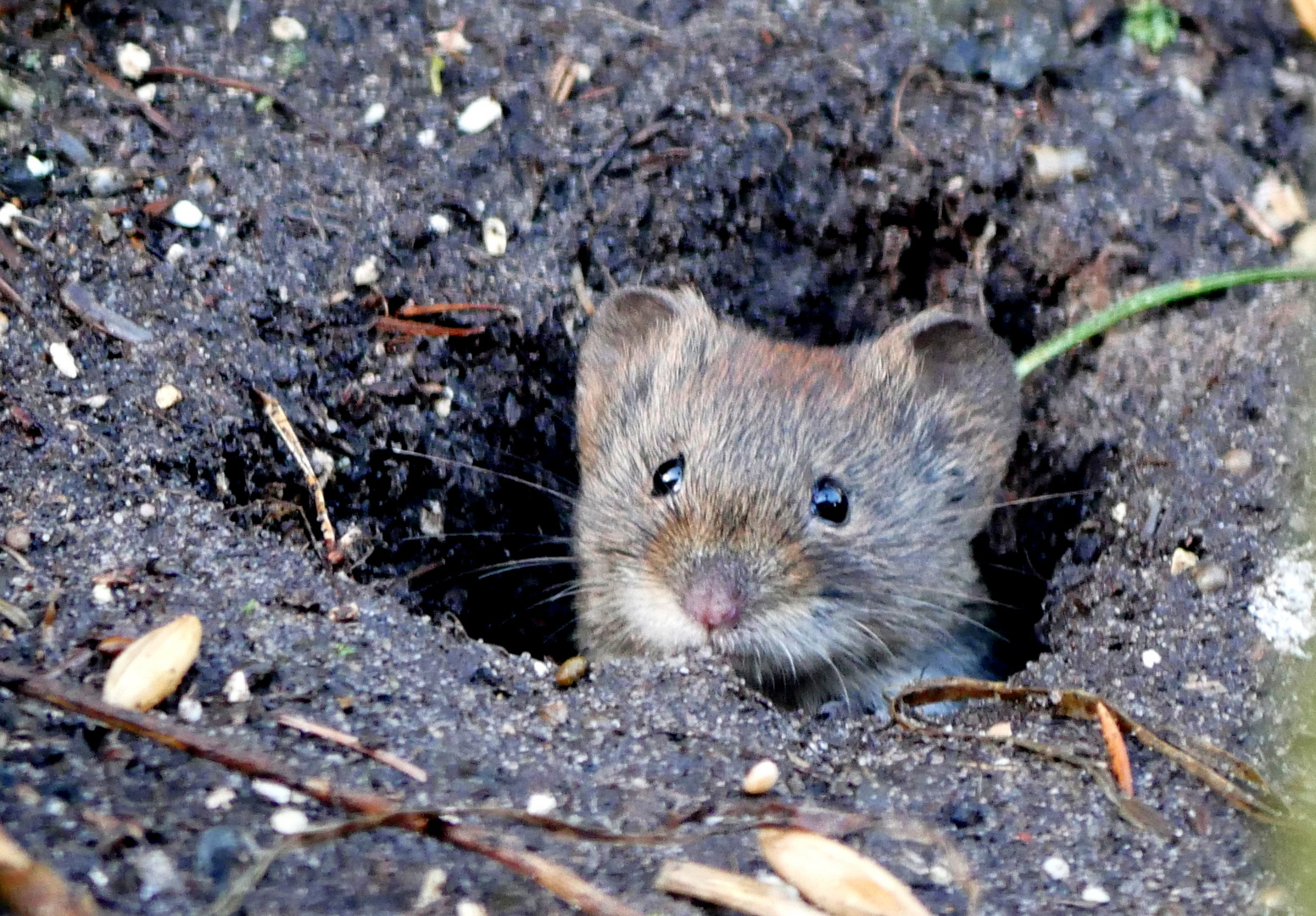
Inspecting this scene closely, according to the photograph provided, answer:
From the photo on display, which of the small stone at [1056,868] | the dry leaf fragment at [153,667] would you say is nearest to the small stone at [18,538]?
the dry leaf fragment at [153,667]

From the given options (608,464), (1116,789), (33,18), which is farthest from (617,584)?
(33,18)

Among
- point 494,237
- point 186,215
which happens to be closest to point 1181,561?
point 494,237

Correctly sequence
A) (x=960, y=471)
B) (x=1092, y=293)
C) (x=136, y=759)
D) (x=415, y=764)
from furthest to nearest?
(x=1092, y=293)
(x=960, y=471)
(x=415, y=764)
(x=136, y=759)

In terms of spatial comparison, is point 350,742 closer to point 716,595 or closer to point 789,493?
point 716,595

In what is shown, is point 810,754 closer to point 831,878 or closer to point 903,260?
point 831,878

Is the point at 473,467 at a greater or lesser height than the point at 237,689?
lesser

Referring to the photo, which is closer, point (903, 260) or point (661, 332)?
point (661, 332)
